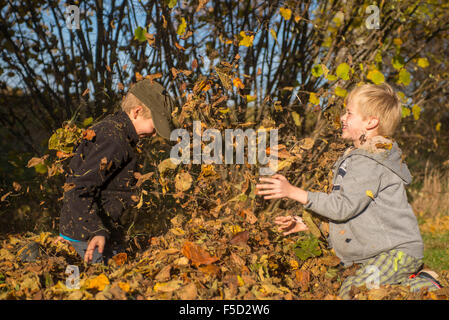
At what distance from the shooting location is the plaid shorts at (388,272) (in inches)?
83.0

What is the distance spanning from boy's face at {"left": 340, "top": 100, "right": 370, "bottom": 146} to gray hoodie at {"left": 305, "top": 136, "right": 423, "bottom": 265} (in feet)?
0.33

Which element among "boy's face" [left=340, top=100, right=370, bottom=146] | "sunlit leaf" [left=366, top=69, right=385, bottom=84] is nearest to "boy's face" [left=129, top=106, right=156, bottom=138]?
"boy's face" [left=340, top=100, right=370, bottom=146]

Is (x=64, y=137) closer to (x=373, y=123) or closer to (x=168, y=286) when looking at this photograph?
(x=168, y=286)

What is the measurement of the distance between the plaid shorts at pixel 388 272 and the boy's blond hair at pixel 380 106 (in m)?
0.73

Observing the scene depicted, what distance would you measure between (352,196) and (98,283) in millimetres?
1431

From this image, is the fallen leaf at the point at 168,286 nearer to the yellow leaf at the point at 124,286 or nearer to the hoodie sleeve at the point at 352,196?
the yellow leaf at the point at 124,286

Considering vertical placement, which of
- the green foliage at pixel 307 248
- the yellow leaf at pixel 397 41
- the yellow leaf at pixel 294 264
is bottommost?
the yellow leaf at pixel 294 264

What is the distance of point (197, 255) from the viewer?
2146 mm

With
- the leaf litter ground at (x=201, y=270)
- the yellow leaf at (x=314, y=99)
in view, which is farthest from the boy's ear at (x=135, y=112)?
the yellow leaf at (x=314, y=99)

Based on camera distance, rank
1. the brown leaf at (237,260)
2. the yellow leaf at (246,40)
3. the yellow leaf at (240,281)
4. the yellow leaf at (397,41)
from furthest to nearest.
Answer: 1. the yellow leaf at (397,41)
2. the yellow leaf at (246,40)
3. the brown leaf at (237,260)
4. the yellow leaf at (240,281)

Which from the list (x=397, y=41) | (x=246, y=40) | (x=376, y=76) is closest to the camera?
(x=246, y=40)

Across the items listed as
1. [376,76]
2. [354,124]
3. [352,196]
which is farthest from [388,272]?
[376,76]

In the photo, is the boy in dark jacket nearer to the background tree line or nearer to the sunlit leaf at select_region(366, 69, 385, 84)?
the background tree line

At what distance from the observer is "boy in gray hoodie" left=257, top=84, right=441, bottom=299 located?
2102 millimetres
